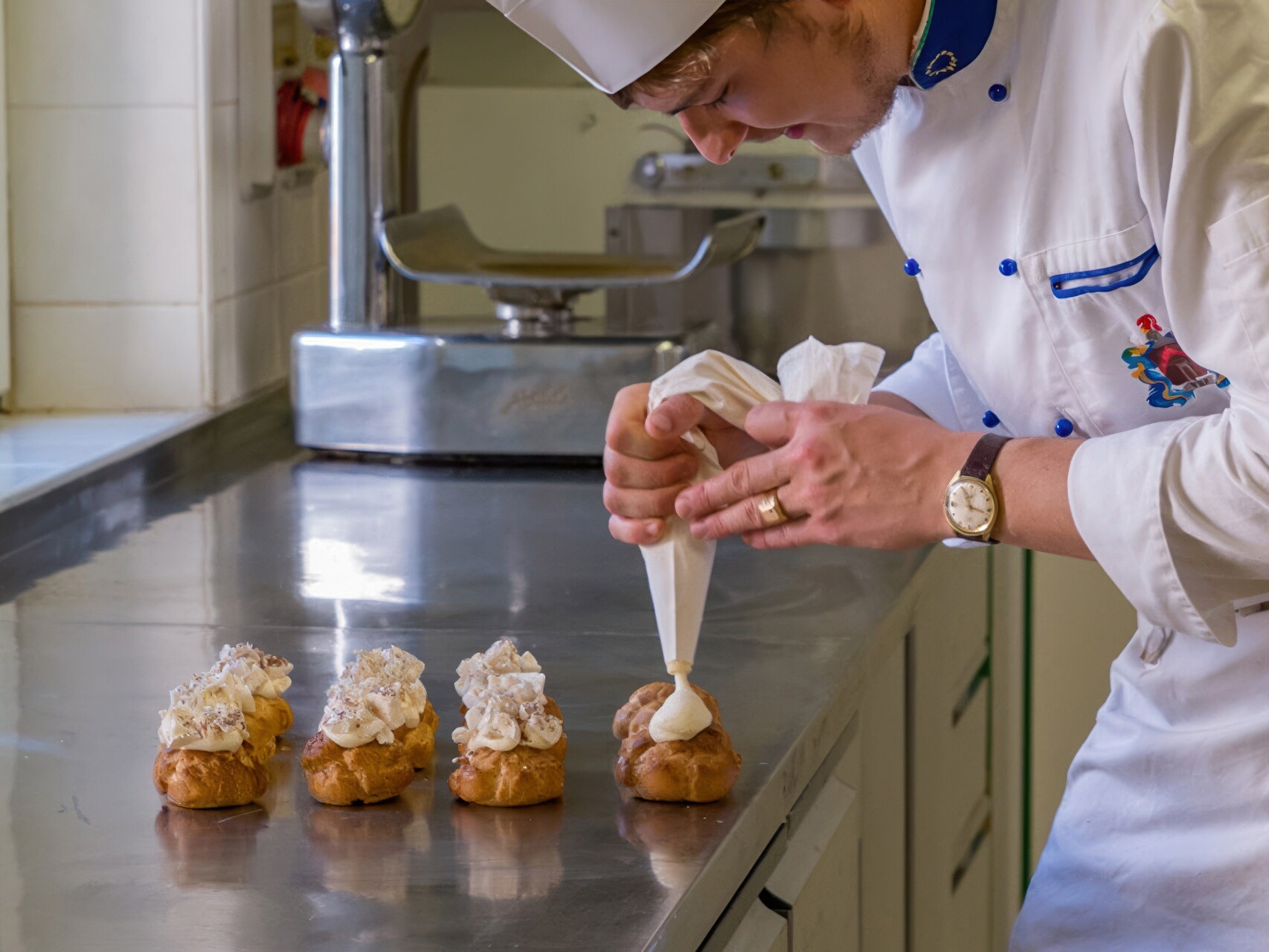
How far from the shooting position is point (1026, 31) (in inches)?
37.6

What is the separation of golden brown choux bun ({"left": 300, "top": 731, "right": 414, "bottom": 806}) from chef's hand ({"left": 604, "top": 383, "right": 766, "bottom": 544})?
226mm

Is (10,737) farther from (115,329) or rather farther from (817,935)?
(115,329)

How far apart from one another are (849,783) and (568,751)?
0.28m

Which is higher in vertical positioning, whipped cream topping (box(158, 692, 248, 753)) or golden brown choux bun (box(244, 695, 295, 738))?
whipped cream topping (box(158, 692, 248, 753))

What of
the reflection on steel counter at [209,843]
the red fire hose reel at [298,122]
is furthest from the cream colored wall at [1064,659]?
the reflection on steel counter at [209,843]

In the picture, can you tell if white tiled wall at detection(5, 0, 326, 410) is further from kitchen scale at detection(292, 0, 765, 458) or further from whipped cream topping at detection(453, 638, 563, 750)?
whipped cream topping at detection(453, 638, 563, 750)

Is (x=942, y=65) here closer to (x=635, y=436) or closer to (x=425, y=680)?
(x=635, y=436)

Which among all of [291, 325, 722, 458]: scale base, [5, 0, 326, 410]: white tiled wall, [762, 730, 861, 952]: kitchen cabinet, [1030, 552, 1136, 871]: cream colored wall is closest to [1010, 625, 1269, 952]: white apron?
[762, 730, 861, 952]: kitchen cabinet

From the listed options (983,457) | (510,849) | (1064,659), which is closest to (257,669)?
(510,849)

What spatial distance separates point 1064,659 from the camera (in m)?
2.22

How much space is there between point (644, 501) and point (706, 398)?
0.08m

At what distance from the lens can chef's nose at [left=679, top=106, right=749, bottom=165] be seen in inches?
37.3

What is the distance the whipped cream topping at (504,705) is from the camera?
2.81 feet

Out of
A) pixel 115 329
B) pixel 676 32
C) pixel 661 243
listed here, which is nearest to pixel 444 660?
pixel 676 32
